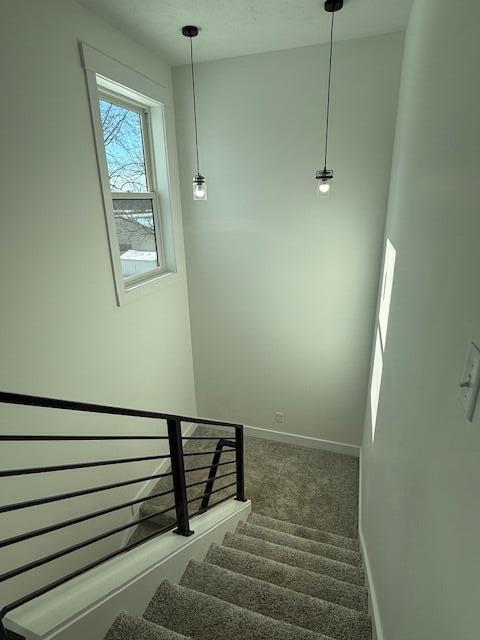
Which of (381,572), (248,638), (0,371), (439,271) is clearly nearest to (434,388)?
(439,271)

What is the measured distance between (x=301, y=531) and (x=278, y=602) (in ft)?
3.98

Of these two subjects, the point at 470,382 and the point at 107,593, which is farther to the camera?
the point at 107,593

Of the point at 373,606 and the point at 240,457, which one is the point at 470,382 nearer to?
the point at 373,606

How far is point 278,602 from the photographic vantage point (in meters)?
1.68

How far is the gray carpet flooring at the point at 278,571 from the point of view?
145 centimetres

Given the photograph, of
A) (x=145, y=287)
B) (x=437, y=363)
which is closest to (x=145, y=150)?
(x=145, y=287)

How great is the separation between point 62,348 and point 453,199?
83.1 inches

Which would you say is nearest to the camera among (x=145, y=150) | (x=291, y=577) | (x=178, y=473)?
(x=178, y=473)

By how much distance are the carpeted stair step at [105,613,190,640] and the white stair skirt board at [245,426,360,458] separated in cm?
273

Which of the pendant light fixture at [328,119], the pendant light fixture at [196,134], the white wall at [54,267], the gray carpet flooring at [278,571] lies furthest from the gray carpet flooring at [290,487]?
the pendant light fixture at [328,119]

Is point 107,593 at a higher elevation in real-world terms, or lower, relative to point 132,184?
lower

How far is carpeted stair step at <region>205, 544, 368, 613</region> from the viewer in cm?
183

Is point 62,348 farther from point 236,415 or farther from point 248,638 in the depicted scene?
point 236,415

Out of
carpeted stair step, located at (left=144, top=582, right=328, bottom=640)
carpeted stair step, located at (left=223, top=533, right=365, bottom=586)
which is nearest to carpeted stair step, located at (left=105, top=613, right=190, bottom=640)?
carpeted stair step, located at (left=144, top=582, right=328, bottom=640)
